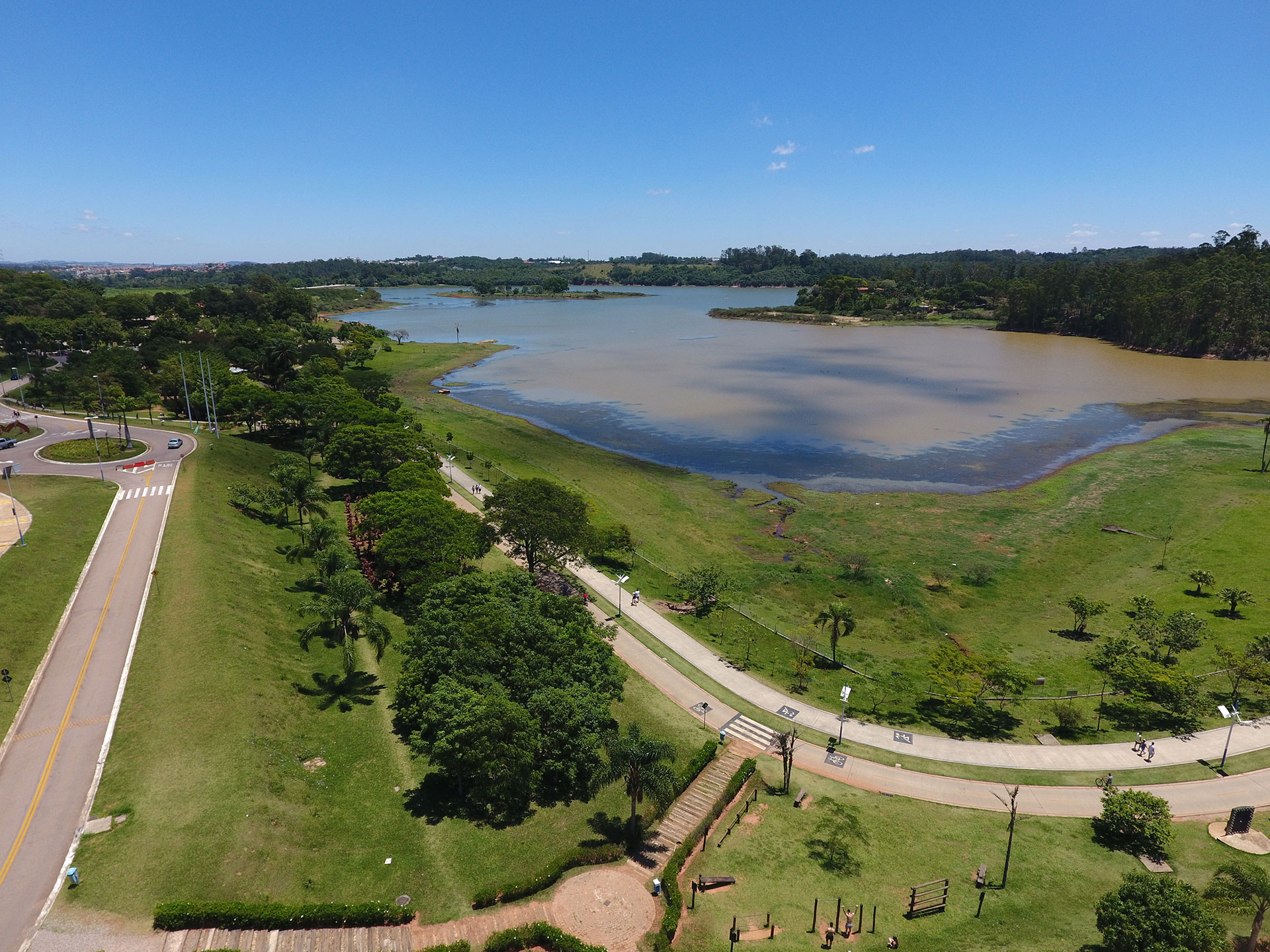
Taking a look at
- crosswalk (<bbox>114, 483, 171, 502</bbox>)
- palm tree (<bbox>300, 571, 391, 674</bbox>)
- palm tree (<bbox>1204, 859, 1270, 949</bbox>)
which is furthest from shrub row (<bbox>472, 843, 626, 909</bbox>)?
crosswalk (<bbox>114, 483, 171, 502</bbox>)

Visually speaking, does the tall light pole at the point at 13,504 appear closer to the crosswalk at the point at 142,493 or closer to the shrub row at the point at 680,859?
the crosswalk at the point at 142,493

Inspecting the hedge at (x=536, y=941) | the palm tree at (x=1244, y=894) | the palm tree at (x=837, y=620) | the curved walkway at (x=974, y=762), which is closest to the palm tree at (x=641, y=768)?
the hedge at (x=536, y=941)

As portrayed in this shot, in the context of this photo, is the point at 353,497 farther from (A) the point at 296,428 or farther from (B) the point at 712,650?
(B) the point at 712,650

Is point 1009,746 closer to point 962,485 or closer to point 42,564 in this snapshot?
point 962,485

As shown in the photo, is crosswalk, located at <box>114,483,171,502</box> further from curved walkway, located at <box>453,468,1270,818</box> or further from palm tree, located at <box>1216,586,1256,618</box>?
palm tree, located at <box>1216,586,1256,618</box>

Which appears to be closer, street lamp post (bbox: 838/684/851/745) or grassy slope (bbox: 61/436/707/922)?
grassy slope (bbox: 61/436/707/922)

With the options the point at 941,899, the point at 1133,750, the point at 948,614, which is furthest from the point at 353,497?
the point at 1133,750

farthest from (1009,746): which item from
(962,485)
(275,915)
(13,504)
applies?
(13,504)
